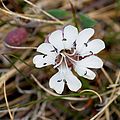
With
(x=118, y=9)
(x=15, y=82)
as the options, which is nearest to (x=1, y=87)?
(x=15, y=82)

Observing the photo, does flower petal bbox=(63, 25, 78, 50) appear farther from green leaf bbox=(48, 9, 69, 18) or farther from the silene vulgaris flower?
green leaf bbox=(48, 9, 69, 18)

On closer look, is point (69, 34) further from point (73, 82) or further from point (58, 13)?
point (58, 13)

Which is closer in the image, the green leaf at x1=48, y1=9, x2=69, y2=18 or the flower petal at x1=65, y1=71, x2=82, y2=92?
the flower petal at x1=65, y1=71, x2=82, y2=92

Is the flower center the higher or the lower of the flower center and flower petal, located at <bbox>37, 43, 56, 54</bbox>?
the lower

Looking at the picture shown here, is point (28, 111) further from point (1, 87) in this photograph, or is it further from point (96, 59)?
point (96, 59)

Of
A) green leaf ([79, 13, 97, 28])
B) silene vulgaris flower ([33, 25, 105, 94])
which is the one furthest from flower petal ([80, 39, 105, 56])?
green leaf ([79, 13, 97, 28])

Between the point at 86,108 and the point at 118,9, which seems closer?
the point at 86,108

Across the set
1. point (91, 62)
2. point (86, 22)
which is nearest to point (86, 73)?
point (91, 62)

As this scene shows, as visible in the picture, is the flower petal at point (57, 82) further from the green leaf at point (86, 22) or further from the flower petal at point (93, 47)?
the green leaf at point (86, 22)
